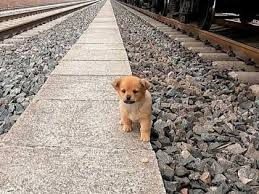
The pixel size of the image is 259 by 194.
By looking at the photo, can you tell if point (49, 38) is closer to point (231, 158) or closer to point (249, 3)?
point (249, 3)

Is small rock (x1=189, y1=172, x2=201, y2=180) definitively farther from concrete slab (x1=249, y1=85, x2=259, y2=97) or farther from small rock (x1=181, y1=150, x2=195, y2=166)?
concrete slab (x1=249, y1=85, x2=259, y2=97)

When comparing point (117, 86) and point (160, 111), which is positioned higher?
point (117, 86)

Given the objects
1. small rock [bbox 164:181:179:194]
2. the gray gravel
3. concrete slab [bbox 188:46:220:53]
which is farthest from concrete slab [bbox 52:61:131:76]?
small rock [bbox 164:181:179:194]

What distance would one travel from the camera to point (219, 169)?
236 cm

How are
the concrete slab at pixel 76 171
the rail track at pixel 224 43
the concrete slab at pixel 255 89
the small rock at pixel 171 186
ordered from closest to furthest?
the concrete slab at pixel 76 171, the small rock at pixel 171 186, the concrete slab at pixel 255 89, the rail track at pixel 224 43

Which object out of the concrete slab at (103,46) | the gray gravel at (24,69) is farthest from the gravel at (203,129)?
the gray gravel at (24,69)

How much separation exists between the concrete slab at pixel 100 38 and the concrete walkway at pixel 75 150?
3564mm

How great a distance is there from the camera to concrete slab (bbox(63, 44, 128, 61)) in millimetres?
5301

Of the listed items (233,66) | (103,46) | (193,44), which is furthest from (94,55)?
(193,44)

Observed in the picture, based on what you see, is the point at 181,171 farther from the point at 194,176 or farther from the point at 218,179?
the point at 218,179

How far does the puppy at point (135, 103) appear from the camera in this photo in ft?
8.27

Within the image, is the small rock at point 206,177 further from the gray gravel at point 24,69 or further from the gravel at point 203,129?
the gray gravel at point 24,69

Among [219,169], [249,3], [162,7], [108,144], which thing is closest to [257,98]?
[219,169]

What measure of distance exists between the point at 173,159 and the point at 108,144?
415mm
